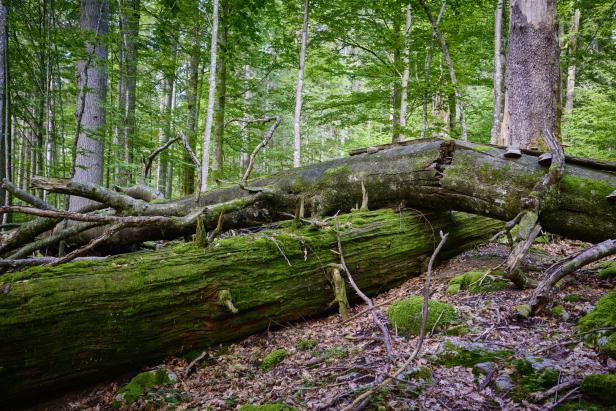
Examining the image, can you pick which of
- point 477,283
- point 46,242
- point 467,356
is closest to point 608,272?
point 477,283

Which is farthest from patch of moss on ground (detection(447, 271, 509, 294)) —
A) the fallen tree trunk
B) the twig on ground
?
→ the twig on ground

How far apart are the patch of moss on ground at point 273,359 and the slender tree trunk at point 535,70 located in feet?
16.7

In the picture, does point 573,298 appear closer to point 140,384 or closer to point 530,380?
point 530,380

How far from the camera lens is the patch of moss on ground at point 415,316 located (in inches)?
133

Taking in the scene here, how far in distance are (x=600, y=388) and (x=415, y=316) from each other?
164cm

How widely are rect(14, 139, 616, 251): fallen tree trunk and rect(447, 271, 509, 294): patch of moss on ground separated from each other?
919 mm

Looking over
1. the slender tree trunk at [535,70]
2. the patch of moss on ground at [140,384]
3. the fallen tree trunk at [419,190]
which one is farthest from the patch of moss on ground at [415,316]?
the slender tree trunk at [535,70]

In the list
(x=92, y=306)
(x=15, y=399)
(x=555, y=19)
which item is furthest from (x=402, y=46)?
(x=15, y=399)

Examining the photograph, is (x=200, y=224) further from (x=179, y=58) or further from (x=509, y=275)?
(x=179, y=58)

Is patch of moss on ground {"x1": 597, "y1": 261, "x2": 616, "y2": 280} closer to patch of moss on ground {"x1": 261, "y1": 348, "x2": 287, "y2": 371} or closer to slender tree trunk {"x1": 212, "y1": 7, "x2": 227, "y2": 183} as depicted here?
patch of moss on ground {"x1": 261, "y1": 348, "x2": 287, "y2": 371}

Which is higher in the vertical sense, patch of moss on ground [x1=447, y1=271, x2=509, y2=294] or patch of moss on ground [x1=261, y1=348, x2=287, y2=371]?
patch of moss on ground [x1=447, y1=271, x2=509, y2=294]

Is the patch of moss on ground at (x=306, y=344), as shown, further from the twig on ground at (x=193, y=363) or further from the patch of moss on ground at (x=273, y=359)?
the twig on ground at (x=193, y=363)

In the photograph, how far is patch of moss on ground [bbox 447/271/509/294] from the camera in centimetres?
407

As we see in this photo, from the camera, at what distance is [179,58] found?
54.4 feet
